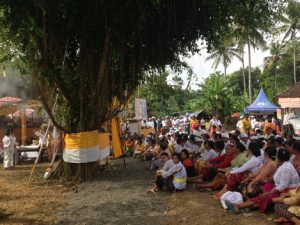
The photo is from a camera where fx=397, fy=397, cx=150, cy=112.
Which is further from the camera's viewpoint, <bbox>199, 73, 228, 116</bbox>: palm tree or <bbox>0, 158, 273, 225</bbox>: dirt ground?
<bbox>199, 73, 228, 116</bbox>: palm tree

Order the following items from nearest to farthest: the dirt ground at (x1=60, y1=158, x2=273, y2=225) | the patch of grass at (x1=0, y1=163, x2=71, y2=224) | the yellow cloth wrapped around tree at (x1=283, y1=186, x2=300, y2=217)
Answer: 1. the yellow cloth wrapped around tree at (x1=283, y1=186, x2=300, y2=217)
2. the dirt ground at (x1=60, y1=158, x2=273, y2=225)
3. the patch of grass at (x1=0, y1=163, x2=71, y2=224)

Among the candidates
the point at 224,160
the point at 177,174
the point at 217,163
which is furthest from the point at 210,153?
the point at 177,174

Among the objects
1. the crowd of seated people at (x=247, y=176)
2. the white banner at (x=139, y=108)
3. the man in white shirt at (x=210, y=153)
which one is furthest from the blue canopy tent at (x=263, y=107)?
the man in white shirt at (x=210, y=153)

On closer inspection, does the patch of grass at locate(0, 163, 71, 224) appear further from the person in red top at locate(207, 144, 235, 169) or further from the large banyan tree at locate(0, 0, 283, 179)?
the person in red top at locate(207, 144, 235, 169)

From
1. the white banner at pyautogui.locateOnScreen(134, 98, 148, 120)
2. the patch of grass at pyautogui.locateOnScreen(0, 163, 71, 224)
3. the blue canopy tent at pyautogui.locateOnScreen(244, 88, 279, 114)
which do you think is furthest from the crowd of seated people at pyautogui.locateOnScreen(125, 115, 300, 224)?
the blue canopy tent at pyautogui.locateOnScreen(244, 88, 279, 114)

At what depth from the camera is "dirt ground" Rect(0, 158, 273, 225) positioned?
21.9ft

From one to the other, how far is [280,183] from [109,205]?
329 centimetres

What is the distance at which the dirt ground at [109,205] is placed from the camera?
6660mm

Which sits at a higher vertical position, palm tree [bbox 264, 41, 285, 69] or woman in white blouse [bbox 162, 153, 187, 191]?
palm tree [bbox 264, 41, 285, 69]

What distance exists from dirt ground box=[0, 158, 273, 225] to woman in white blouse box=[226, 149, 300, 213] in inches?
6.9

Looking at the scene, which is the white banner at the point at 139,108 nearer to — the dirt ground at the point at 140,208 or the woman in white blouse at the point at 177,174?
the dirt ground at the point at 140,208

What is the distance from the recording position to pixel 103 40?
393 inches

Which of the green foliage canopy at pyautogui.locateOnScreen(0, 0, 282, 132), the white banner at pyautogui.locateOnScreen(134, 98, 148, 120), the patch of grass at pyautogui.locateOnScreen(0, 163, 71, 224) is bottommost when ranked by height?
the patch of grass at pyautogui.locateOnScreen(0, 163, 71, 224)

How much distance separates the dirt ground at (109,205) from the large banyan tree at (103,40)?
1.44 m
